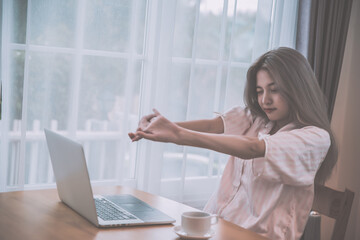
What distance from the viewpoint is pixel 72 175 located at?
1.35 m

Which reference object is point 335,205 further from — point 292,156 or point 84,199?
point 84,199

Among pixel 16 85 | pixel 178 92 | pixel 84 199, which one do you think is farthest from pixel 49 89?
pixel 84 199

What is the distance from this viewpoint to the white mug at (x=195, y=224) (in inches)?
48.7

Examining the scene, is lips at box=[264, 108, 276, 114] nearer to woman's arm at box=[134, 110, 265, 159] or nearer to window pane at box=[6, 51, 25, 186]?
woman's arm at box=[134, 110, 265, 159]

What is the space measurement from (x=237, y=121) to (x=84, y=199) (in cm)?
88

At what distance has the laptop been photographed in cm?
127

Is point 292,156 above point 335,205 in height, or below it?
above

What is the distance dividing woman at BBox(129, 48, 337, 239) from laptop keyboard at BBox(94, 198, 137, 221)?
0.23 m

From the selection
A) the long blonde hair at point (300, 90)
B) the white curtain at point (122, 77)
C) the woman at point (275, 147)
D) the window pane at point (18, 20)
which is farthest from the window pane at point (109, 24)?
the long blonde hair at point (300, 90)

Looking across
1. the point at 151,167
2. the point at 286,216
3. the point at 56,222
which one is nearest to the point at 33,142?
the point at 151,167

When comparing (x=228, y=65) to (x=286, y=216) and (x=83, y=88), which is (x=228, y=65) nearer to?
(x=83, y=88)

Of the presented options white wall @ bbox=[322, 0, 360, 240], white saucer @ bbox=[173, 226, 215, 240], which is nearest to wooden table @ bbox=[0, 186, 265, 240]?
white saucer @ bbox=[173, 226, 215, 240]

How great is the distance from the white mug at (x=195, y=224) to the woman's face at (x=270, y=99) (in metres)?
0.64

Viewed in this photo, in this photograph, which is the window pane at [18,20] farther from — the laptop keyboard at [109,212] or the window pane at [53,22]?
the laptop keyboard at [109,212]
